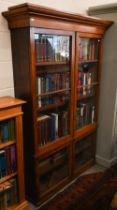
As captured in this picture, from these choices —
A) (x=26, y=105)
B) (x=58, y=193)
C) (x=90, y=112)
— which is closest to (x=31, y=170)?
(x=58, y=193)

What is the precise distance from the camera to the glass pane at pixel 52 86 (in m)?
1.79

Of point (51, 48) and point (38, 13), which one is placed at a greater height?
point (38, 13)

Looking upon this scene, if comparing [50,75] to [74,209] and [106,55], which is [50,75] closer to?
[106,55]

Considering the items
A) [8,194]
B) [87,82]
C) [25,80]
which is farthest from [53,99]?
[8,194]

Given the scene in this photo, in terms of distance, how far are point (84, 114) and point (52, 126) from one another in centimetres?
55

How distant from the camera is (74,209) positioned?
1.89m

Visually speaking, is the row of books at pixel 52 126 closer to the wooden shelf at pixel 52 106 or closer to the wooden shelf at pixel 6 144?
the wooden shelf at pixel 52 106

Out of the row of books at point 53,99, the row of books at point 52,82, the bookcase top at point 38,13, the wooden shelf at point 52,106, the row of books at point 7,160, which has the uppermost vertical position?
the bookcase top at point 38,13

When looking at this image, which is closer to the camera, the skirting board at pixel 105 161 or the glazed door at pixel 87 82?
the glazed door at pixel 87 82

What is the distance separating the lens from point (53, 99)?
2004 mm

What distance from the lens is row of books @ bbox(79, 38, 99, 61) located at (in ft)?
7.00

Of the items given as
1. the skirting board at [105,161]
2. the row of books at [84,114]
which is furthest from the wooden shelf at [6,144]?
the skirting board at [105,161]

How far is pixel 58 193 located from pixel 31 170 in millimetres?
489

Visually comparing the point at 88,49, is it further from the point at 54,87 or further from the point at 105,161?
the point at 105,161
